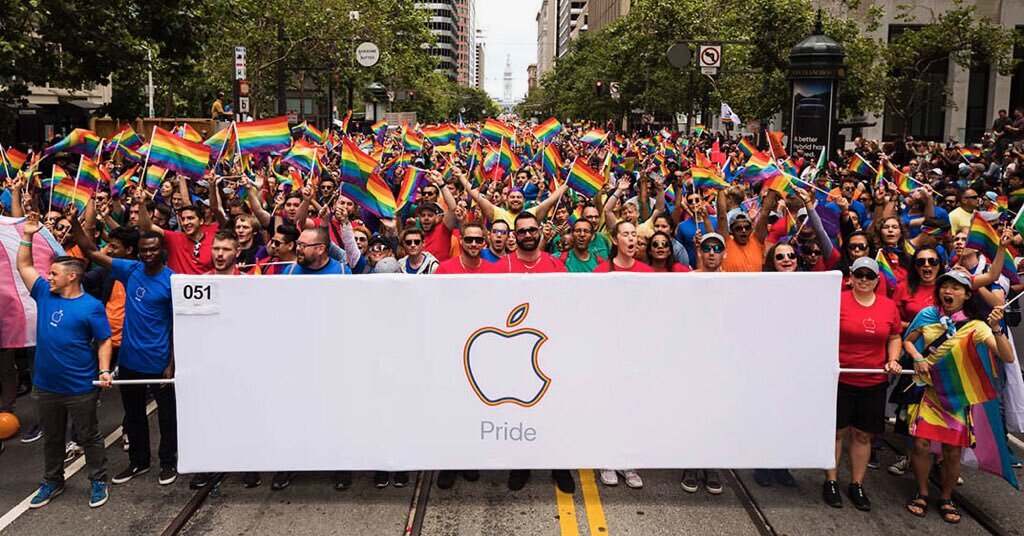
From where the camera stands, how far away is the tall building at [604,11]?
95.3 metres

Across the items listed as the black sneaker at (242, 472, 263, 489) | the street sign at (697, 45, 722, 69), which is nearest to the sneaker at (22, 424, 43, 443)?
the black sneaker at (242, 472, 263, 489)

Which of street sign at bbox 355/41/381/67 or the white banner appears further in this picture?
street sign at bbox 355/41/381/67

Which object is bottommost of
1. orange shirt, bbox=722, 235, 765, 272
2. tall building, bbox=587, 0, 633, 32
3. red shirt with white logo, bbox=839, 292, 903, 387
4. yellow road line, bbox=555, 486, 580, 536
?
yellow road line, bbox=555, 486, 580, 536

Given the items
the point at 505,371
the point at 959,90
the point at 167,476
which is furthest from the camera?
the point at 959,90

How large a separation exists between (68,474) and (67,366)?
3.69 feet

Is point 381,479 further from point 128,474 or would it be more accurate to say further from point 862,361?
point 862,361

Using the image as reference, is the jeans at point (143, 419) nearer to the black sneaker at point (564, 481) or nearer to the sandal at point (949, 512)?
the black sneaker at point (564, 481)

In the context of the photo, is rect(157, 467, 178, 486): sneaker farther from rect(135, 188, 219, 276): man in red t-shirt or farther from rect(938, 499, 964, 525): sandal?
rect(938, 499, 964, 525): sandal

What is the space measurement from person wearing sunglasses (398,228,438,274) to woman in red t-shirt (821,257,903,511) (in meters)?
3.14

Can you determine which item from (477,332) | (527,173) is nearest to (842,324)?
(477,332)

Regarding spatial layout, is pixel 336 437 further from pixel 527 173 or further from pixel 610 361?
pixel 527 173

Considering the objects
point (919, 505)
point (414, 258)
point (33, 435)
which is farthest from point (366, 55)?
point (919, 505)

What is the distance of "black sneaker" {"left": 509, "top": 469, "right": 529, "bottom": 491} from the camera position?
5.82 meters

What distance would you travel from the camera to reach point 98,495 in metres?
5.64
